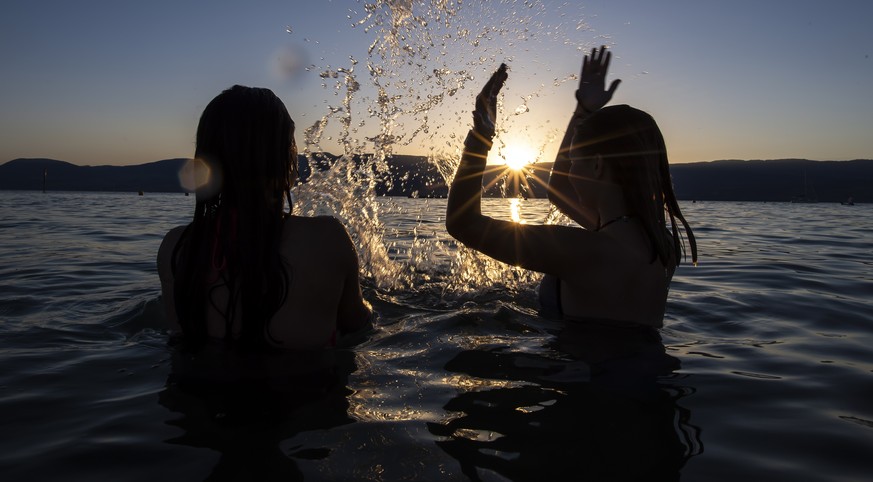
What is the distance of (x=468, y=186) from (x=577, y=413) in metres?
1.16

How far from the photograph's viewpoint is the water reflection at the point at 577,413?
2.21 m

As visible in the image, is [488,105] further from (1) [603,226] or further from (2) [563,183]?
(2) [563,183]

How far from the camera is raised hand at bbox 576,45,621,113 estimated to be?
391 cm

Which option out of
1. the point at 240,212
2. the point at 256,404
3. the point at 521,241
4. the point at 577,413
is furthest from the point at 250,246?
the point at 577,413

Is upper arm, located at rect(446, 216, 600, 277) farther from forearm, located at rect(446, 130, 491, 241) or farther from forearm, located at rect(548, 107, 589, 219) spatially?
forearm, located at rect(548, 107, 589, 219)

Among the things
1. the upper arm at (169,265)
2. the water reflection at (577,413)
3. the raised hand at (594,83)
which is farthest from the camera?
the raised hand at (594,83)

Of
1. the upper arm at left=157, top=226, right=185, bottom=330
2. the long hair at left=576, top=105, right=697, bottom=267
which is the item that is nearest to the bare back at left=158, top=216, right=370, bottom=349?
the upper arm at left=157, top=226, right=185, bottom=330

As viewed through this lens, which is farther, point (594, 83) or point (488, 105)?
point (594, 83)

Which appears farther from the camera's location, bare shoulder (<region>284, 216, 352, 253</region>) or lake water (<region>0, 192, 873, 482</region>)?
bare shoulder (<region>284, 216, 352, 253</region>)

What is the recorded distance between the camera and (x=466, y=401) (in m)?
2.84

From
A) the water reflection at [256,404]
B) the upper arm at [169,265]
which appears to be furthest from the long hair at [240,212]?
the water reflection at [256,404]

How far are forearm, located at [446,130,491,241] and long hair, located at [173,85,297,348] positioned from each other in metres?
0.87

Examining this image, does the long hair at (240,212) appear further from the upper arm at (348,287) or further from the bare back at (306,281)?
the upper arm at (348,287)

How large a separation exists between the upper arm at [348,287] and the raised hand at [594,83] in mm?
1854
